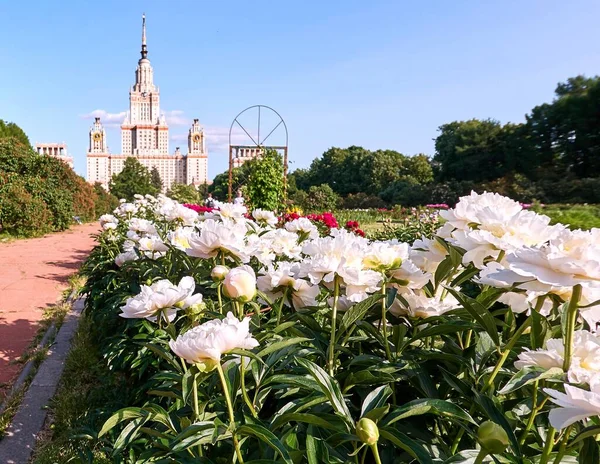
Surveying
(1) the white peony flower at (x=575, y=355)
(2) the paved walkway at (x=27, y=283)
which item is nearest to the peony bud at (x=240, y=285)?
(1) the white peony flower at (x=575, y=355)

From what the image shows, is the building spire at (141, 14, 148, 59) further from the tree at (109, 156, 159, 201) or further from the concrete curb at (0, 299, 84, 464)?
the concrete curb at (0, 299, 84, 464)

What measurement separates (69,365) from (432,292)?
7.81 feet

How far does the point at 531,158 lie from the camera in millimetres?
21750

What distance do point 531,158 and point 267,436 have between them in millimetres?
23923

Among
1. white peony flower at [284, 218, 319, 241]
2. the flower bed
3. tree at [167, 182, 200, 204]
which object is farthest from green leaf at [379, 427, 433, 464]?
tree at [167, 182, 200, 204]

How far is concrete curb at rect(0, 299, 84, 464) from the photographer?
73.3 inches

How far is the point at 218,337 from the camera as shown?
0.63 meters

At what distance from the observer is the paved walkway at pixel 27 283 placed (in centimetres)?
310

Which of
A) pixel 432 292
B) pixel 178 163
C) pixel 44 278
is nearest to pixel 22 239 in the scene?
pixel 44 278

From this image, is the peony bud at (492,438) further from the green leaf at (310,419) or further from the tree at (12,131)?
the tree at (12,131)

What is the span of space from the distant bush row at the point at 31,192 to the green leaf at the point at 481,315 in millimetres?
10397

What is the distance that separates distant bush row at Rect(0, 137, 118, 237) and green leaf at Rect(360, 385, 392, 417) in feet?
34.0

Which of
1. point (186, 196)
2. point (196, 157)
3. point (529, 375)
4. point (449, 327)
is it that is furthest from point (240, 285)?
point (196, 157)

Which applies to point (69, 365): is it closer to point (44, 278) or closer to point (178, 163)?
point (44, 278)
